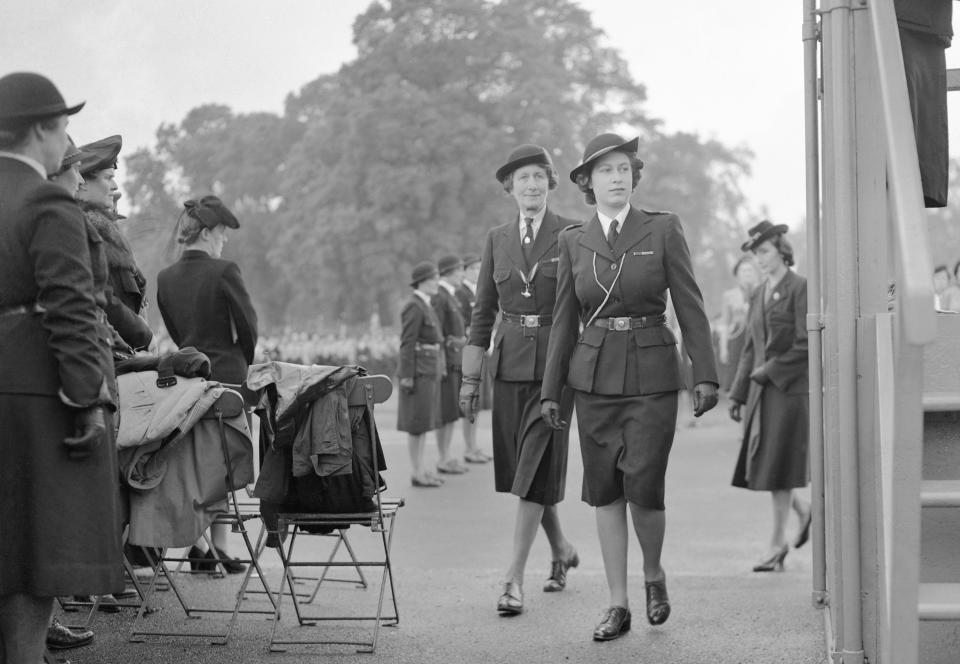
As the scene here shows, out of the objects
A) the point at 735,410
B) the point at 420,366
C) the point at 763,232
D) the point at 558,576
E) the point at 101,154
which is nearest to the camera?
the point at 101,154

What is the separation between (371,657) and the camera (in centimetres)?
571

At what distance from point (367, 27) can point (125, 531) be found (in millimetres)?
41798

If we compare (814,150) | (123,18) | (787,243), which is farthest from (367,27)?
(814,150)

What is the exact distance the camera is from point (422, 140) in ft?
143

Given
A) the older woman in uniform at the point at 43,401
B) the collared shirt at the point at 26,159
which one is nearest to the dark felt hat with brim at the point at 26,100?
the older woman in uniform at the point at 43,401

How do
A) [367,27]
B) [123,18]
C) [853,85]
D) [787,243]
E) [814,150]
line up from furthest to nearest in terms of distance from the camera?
[367,27] < [123,18] < [787,243] < [814,150] < [853,85]

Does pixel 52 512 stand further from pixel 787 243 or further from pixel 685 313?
pixel 787 243

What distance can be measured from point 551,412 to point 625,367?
47 cm

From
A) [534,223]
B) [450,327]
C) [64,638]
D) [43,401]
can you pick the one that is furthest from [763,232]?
[450,327]

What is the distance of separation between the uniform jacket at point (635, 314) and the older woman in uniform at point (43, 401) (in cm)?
247

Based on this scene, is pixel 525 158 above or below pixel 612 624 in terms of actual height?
above

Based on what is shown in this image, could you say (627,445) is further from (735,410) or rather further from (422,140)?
(422,140)

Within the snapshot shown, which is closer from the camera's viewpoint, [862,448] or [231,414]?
[862,448]

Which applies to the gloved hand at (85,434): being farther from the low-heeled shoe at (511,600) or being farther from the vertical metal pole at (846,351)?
the low-heeled shoe at (511,600)
